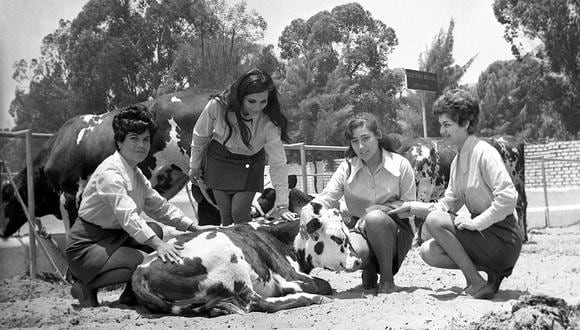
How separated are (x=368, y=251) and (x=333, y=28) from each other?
17528mm

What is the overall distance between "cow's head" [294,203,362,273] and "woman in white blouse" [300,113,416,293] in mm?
196

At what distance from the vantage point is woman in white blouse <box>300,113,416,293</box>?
126 inches

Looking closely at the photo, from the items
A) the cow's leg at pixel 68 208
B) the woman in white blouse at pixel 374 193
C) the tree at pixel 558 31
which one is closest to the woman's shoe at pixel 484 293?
the woman in white blouse at pixel 374 193

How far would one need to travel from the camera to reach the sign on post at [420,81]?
912 cm

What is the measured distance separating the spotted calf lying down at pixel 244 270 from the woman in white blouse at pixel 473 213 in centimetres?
43

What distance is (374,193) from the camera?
11.2 ft

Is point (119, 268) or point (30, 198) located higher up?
point (30, 198)

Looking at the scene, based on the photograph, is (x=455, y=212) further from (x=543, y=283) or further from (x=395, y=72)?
(x=395, y=72)

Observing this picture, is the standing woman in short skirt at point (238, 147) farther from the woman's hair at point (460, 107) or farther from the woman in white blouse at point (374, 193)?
the woman's hair at point (460, 107)

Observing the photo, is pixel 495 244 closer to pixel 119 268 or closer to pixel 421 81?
pixel 119 268

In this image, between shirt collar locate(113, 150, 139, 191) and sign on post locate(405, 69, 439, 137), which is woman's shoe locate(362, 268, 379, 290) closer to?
shirt collar locate(113, 150, 139, 191)

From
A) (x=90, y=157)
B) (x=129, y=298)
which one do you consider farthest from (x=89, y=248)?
(x=90, y=157)

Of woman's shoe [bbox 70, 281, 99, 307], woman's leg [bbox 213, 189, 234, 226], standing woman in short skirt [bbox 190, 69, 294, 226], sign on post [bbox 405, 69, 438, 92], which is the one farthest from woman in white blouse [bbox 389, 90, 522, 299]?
sign on post [bbox 405, 69, 438, 92]

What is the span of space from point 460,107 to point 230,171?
1.24 meters
